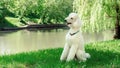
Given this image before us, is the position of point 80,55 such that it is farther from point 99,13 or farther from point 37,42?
point 37,42

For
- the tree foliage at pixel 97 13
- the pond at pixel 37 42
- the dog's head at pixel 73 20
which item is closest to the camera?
the dog's head at pixel 73 20

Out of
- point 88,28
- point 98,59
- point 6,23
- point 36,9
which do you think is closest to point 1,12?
point 6,23

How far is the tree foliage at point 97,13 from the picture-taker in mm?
15291

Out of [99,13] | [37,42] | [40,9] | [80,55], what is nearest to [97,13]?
[99,13]

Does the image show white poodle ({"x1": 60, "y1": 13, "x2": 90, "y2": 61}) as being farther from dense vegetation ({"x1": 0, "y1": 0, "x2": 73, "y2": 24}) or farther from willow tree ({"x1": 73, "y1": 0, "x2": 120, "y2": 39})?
dense vegetation ({"x1": 0, "y1": 0, "x2": 73, "y2": 24})

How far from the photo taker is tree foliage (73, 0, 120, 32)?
15.3 metres

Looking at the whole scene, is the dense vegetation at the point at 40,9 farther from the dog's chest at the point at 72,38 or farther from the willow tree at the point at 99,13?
the dog's chest at the point at 72,38

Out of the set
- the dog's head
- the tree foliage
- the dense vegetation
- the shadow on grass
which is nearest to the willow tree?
the tree foliage

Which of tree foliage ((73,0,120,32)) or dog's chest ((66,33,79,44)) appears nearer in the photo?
dog's chest ((66,33,79,44))

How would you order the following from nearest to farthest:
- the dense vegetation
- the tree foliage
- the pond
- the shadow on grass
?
the shadow on grass → the tree foliage → the pond → the dense vegetation

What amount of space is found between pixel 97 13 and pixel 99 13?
11 centimetres

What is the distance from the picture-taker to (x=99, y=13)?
604 inches

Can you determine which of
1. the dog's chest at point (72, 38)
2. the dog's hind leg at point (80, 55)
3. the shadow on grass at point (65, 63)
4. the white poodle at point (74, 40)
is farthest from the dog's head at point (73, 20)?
the shadow on grass at point (65, 63)

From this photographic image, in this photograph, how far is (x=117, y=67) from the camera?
666 centimetres
